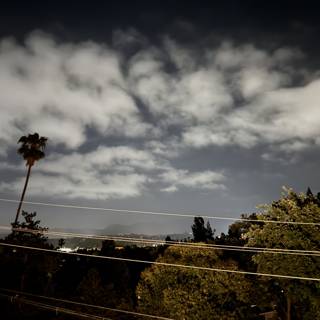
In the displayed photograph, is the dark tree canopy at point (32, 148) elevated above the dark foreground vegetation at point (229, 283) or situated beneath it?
elevated above

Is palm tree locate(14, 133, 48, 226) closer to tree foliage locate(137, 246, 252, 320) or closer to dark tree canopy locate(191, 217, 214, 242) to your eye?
tree foliage locate(137, 246, 252, 320)

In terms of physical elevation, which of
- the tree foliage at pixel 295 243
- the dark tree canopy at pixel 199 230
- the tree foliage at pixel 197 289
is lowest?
the tree foliage at pixel 197 289

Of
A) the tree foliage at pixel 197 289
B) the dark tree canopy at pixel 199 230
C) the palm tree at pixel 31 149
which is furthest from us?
the dark tree canopy at pixel 199 230

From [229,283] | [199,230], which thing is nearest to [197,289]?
[229,283]

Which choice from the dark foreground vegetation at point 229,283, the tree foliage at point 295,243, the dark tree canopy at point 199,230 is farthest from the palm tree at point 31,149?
the dark tree canopy at point 199,230

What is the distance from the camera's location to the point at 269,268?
27.9 metres

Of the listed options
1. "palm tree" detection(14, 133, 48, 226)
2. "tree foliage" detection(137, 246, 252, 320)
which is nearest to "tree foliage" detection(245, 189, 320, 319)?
"tree foliage" detection(137, 246, 252, 320)

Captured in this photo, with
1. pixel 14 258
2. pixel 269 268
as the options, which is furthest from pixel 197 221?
pixel 269 268

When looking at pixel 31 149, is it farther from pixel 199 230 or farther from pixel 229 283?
pixel 199 230

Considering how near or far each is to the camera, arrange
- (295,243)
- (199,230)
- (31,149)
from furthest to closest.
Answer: (199,230)
(31,149)
(295,243)

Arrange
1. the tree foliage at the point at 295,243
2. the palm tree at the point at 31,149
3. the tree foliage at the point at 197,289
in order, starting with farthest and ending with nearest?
1. the palm tree at the point at 31,149
2. the tree foliage at the point at 197,289
3. the tree foliage at the point at 295,243

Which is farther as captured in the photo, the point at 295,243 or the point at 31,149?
the point at 31,149

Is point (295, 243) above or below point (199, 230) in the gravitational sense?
below

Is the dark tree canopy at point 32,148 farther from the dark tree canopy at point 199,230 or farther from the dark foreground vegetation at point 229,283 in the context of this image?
the dark tree canopy at point 199,230
